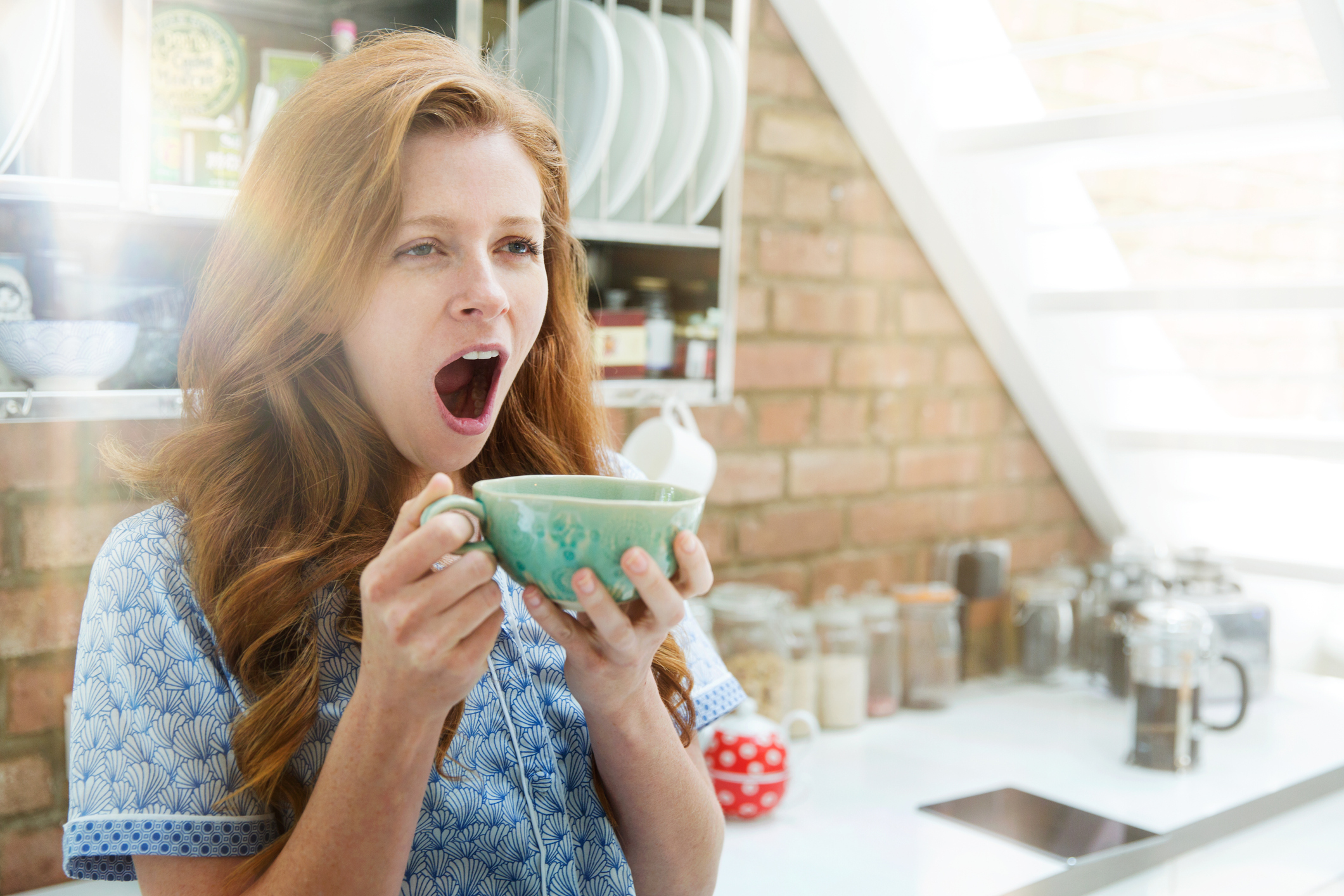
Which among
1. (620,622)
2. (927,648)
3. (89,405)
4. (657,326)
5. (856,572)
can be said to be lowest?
(927,648)

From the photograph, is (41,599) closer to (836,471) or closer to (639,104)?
(639,104)

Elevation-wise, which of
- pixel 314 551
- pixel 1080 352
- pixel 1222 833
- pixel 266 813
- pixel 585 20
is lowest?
pixel 1222 833

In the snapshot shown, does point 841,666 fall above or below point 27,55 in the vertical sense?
below

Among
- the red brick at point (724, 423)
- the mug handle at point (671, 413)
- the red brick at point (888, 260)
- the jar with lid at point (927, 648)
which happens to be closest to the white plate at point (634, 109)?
the mug handle at point (671, 413)

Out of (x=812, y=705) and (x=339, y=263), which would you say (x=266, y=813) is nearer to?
(x=339, y=263)

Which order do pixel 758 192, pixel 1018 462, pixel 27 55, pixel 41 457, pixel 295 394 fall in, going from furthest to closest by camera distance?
pixel 1018 462
pixel 758 192
pixel 41 457
pixel 27 55
pixel 295 394

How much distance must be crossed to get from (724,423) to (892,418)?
426 millimetres

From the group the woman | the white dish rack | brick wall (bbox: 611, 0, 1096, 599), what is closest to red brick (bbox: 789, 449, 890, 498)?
brick wall (bbox: 611, 0, 1096, 599)

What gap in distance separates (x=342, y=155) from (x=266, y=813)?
49 centimetres

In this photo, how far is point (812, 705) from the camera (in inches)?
72.9

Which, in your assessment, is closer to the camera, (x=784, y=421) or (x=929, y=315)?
(x=784, y=421)

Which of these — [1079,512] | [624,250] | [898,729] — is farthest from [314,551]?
[1079,512]

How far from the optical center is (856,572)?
2.14 meters

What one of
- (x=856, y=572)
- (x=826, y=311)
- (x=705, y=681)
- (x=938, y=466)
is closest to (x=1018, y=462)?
(x=938, y=466)
